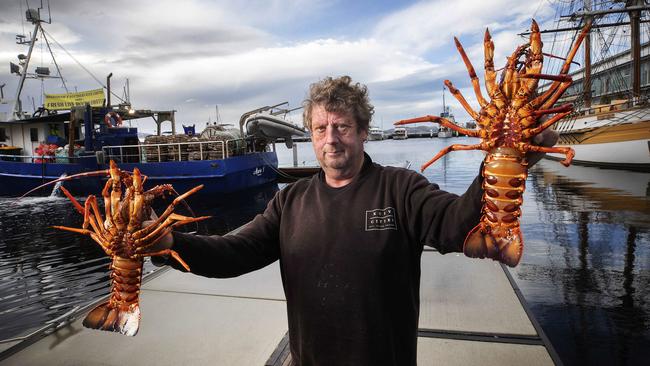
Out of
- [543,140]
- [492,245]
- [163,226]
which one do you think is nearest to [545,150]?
[543,140]

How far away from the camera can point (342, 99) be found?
1954mm

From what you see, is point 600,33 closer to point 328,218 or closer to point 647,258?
point 647,258

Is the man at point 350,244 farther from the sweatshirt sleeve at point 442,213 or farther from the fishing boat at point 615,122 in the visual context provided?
the fishing boat at point 615,122

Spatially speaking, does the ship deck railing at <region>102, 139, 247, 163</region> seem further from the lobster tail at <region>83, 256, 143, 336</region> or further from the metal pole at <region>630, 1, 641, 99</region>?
the metal pole at <region>630, 1, 641, 99</region>

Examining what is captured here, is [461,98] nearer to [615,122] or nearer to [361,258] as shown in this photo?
[361,258]

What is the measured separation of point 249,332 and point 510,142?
2586 millimetres

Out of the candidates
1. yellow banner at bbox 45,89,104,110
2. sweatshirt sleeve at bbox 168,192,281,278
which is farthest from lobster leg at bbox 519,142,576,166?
yellow banner at bbox 45,89,104,110

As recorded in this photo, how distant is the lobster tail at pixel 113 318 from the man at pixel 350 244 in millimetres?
552

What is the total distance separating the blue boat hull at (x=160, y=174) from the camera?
50.0 ft

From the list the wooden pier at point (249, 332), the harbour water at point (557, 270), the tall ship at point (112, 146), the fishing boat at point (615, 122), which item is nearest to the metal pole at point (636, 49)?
the fishing boat at point (615, 122)

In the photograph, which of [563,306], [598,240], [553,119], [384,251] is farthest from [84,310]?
[598,240]

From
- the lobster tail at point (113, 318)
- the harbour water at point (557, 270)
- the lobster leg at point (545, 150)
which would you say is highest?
the lobster leg at point (545, 150)

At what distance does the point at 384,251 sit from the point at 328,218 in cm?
32

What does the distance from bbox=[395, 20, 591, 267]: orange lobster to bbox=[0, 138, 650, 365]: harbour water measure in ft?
11.2
